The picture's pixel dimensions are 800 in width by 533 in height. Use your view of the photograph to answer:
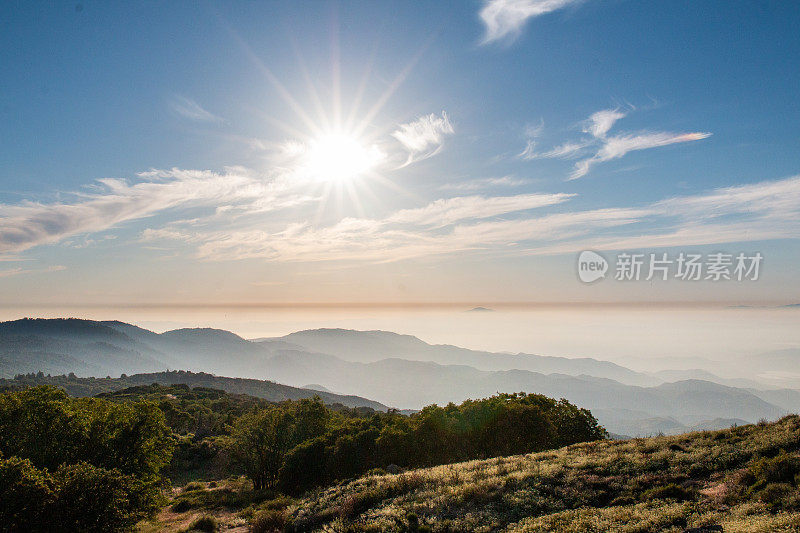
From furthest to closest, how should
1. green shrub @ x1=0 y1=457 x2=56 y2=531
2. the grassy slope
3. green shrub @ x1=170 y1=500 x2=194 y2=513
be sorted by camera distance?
green shrub @ x1=170 y1=500 x2=194 y2=513 → green shrub @ x1=0 y1=457 x2=56 y2=531 → the grassy slope

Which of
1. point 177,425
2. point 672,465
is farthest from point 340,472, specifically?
point 177,425

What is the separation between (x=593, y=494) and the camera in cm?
2334

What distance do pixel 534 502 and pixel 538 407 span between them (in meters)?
35.5

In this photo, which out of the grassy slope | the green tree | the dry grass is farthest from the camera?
the green tree

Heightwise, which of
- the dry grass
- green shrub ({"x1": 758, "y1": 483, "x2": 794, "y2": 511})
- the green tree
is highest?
green shrub ({"x1": 758, "y1": 483, "x2": 794, "y2": 511})

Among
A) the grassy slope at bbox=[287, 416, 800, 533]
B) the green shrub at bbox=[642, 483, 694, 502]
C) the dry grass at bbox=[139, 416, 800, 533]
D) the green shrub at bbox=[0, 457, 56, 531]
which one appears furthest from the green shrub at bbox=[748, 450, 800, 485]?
the green shrub at bbox=[0, 457, 56, 531]

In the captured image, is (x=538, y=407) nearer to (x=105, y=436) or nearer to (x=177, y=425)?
(x=105, y=436)

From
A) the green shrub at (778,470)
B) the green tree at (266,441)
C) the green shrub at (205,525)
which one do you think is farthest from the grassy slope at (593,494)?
the green tree at (266,441)

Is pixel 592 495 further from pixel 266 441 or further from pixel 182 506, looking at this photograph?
pixel 266 441

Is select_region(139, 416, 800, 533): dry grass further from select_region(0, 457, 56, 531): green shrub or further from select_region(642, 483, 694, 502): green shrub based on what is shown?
select_region(0, 457, 56, 531): green shrub

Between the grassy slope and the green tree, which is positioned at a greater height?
the grassy slope

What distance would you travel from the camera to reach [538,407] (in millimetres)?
55656

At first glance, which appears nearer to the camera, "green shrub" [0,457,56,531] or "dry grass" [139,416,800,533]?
"dry grass" [139,416,800,533]

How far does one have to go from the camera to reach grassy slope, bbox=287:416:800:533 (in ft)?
60.7
